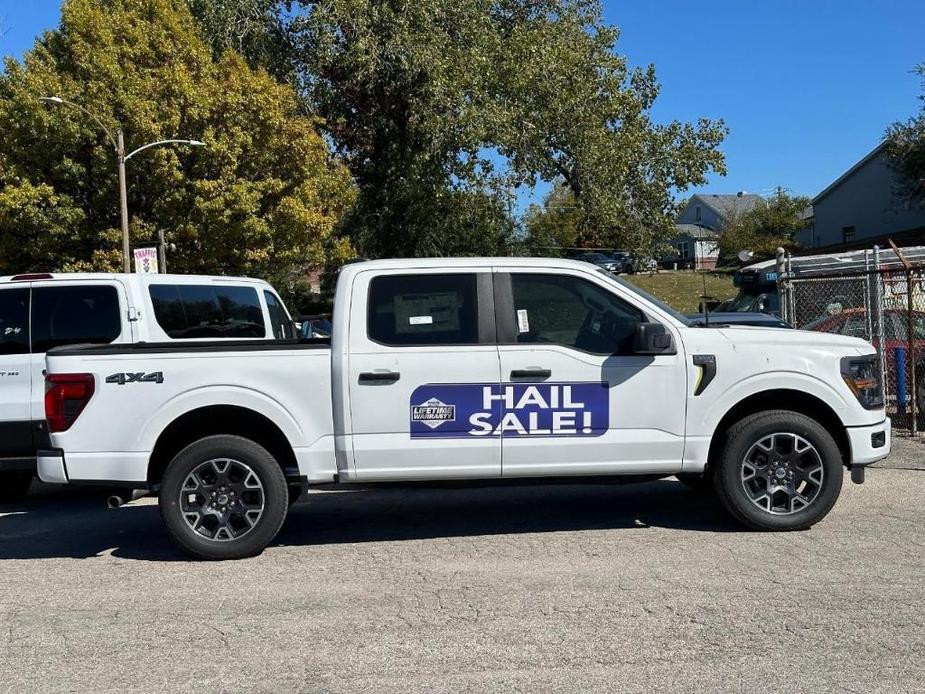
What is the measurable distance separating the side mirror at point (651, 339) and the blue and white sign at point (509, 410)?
1.15ft

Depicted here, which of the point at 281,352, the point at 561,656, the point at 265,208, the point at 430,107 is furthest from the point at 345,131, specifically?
the point at 561,656

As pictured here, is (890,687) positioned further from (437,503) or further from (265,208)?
(265,208)

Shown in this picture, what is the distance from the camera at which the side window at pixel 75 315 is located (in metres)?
7.71

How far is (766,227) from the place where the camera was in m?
58.2

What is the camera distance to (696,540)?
20.5ft

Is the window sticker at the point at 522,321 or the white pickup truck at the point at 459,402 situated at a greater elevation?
the window sticker at the point at 522,321

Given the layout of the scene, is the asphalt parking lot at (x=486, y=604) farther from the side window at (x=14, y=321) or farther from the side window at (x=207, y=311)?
the side window at (x=207, y=311)

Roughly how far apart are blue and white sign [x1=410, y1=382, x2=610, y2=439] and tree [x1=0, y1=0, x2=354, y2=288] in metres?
21.5

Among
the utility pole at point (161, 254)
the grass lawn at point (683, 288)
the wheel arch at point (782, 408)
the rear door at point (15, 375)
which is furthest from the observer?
the grass lawn at point (683, 288)

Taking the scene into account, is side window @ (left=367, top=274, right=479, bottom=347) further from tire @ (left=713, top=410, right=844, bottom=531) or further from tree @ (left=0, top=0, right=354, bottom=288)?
tree @ (left=0, top=0, right=354, bottom=288)

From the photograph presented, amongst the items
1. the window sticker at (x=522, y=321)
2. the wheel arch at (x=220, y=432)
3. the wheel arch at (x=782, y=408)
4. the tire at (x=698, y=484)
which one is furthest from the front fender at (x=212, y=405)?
the tire at (x=698, y=484)

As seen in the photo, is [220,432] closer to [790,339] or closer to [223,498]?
[223,498]

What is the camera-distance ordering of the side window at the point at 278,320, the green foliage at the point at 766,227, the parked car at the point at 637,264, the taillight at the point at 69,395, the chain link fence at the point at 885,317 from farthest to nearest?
1. the green foliage at the point at 766,227
2. the parked car at the point at 637,264
3. the chain link fence at the point at 885,317
4. the side window at the point at 278,320
5. the taillight at the point at 69,395

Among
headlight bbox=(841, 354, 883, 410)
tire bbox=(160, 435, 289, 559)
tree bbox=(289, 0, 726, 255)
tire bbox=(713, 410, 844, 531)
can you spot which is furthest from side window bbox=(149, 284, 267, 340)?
tree bbox=(289, 0, 726, 255)
